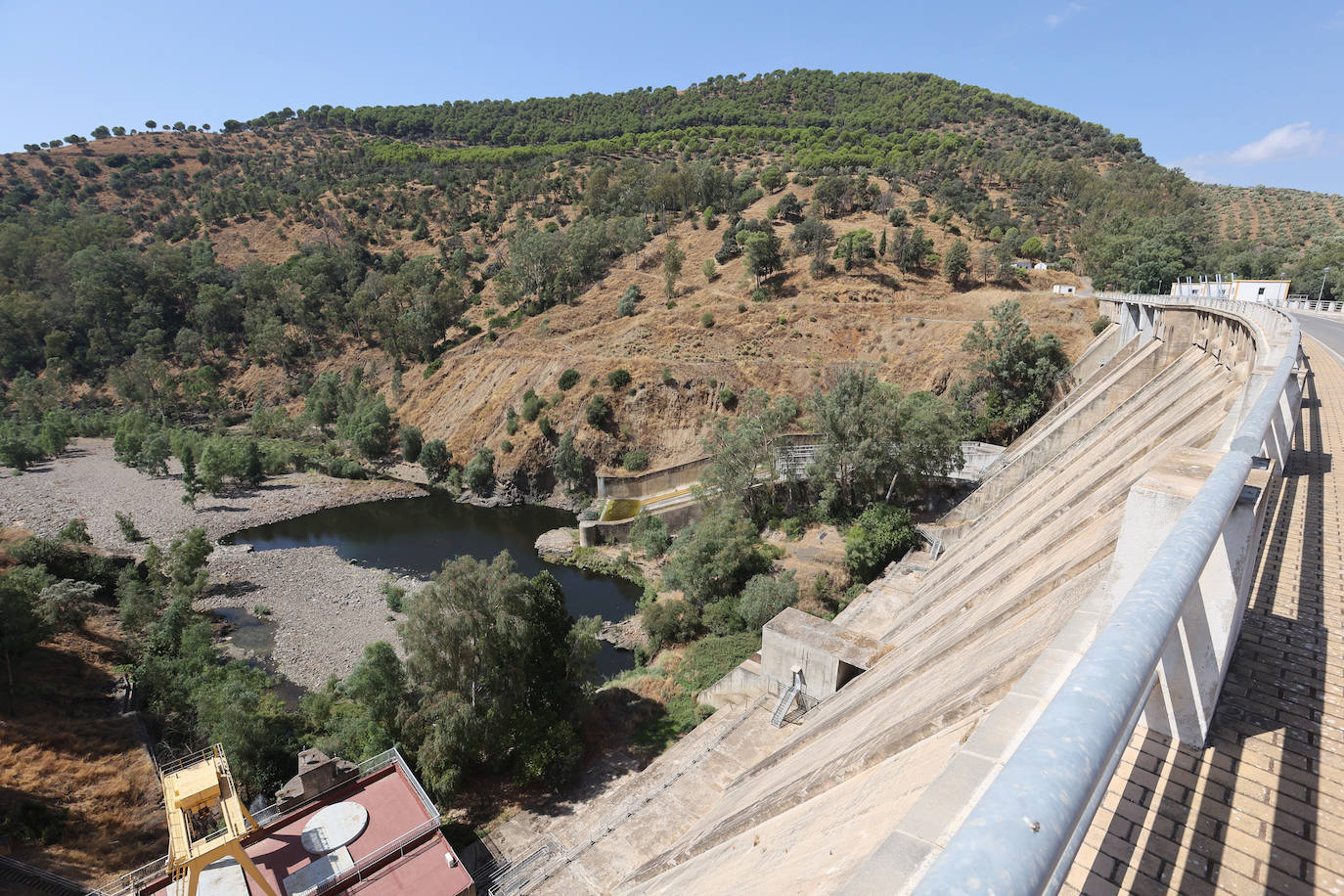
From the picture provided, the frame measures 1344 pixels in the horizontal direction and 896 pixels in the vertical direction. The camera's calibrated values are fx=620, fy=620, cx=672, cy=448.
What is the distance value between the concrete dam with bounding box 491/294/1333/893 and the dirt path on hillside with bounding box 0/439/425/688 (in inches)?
625

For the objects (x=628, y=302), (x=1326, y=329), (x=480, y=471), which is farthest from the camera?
(x=628, y=302)

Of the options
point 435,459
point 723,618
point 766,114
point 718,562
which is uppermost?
point 766,114

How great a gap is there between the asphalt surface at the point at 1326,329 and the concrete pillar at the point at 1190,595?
19.1 m

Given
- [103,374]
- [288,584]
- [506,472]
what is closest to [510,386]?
[506,472]

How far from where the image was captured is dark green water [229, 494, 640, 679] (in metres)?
32.2

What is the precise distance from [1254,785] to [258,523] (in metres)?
47.6

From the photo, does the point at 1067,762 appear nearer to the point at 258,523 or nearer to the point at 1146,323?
the point at 1146,323

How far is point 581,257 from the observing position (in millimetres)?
59781

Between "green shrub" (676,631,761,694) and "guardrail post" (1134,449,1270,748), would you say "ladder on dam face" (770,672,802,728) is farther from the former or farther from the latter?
"guardrail post" (1134,449,1270,748)

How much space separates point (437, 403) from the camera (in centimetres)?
5188

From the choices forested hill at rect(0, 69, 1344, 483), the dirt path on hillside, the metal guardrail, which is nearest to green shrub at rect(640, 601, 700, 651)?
the dirt path on hillside

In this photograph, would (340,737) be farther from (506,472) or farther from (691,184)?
(691,184)

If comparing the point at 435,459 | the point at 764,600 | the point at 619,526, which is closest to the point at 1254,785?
the point at 764,600

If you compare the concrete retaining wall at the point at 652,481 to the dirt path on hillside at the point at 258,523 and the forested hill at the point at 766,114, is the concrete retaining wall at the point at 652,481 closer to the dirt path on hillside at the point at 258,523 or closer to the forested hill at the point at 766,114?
the dirt path on hillside at the point at 258,523
